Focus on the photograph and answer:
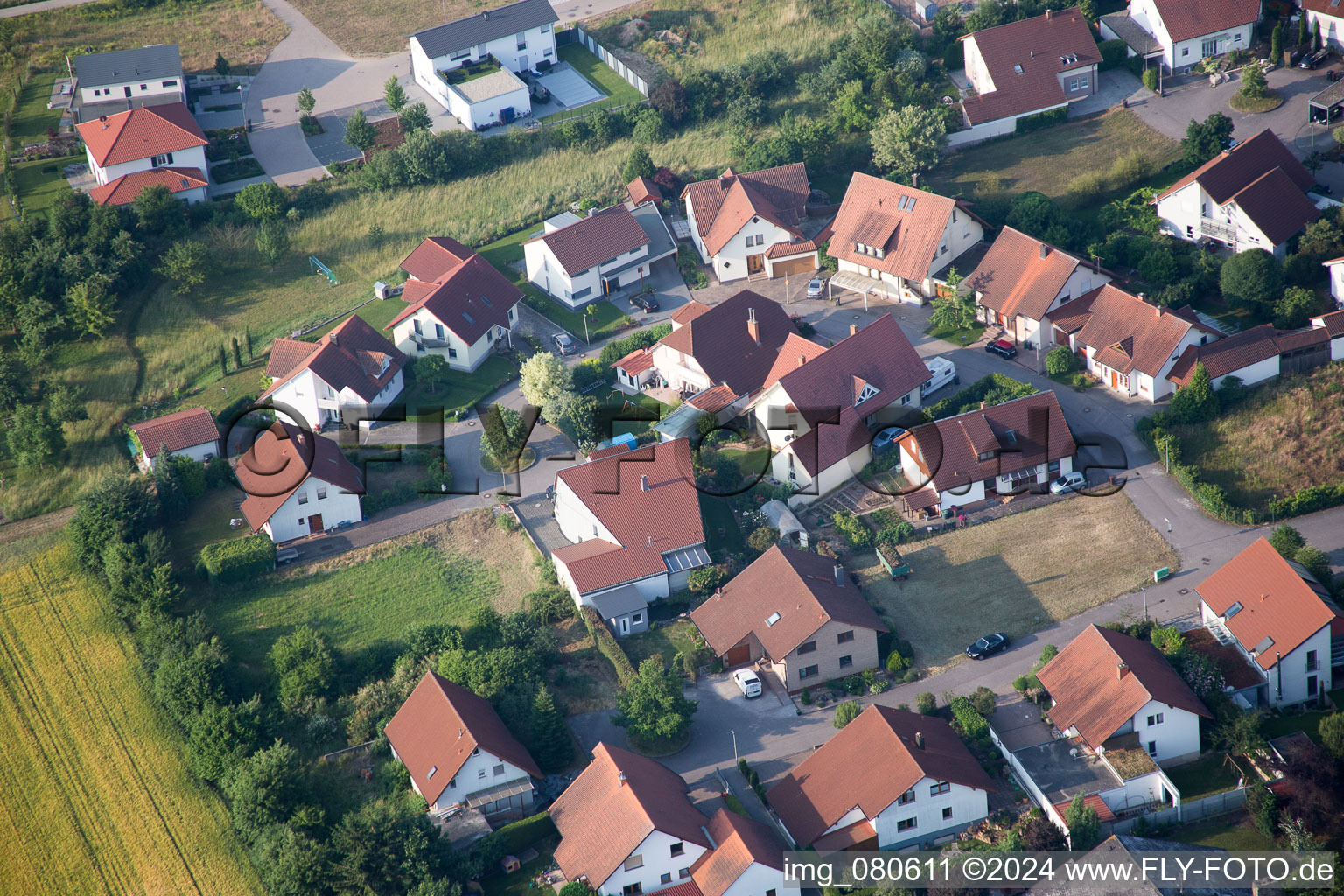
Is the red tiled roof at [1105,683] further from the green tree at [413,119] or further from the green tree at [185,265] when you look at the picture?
the green tree at [413,119]

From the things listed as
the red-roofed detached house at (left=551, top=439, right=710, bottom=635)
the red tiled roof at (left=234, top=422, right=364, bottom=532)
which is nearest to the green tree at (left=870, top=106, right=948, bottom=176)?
the red-roofed detached house at (left=551, top=439, right=710, bottom=635)

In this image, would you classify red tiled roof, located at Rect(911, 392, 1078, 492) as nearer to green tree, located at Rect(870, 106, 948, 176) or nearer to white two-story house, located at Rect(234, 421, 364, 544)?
green tree, located at Rect(870, 106, 948, 176)

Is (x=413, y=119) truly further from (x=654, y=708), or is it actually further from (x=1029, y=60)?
(x=654, y=708)

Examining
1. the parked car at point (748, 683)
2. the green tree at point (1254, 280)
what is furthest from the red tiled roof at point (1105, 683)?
the green tree at point (1254, 280)

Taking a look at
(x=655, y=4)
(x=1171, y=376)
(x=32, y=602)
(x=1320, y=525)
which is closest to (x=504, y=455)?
(x=32, y=602)

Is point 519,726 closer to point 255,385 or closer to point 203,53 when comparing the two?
point 255,385

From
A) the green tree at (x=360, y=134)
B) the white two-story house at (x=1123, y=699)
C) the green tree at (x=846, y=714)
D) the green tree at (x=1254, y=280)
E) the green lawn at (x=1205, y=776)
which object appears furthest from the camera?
the green tree at (x=360, y=134)

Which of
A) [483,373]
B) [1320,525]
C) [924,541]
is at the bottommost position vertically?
[483,373]
